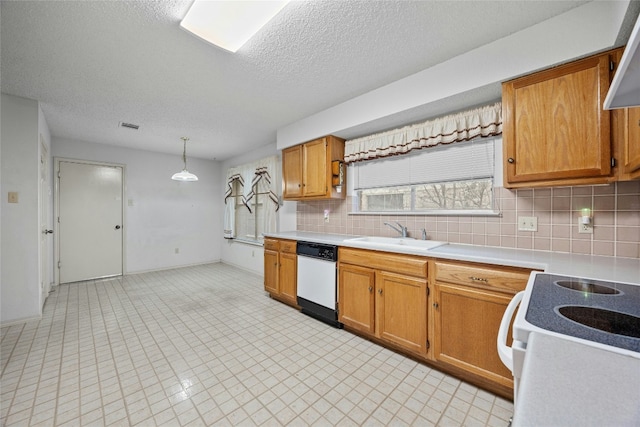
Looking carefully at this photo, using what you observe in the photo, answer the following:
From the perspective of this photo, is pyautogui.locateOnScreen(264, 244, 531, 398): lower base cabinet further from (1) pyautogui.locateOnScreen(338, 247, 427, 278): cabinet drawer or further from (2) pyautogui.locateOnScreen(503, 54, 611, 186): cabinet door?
(2) pyautogui.locateOnScreen(503, 54, 611, 186): cabinet door

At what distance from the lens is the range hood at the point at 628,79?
0.67 metres

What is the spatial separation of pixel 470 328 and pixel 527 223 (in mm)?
948

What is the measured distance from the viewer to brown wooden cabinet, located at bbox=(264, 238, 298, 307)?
320cm

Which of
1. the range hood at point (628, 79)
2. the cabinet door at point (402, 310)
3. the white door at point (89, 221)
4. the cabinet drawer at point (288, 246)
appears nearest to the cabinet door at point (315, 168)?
the cabinet drawer at point (288, 246)

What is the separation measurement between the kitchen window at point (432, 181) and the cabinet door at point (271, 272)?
4.15 ft

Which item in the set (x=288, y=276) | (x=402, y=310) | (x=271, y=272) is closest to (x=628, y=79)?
(x=402, y=310)

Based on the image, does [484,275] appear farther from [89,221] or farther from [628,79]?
[89,221]

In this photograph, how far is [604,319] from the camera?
77cm

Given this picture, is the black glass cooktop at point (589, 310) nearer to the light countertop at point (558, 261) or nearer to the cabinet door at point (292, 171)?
the light countertop at point (558, 261)

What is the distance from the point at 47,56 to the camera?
2094 millimetres

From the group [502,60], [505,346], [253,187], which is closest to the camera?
[505,346]

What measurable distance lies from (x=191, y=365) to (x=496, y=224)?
2.72 meters

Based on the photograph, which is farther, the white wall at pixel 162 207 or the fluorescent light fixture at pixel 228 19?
the white wall at pixel 162 207

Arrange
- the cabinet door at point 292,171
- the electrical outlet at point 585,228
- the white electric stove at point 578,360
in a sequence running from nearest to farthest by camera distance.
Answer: the white electric stove at point 578,360 < the electrical outlet at point 585,228 < the cabinet door at point 292,171
